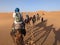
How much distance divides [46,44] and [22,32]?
407cm

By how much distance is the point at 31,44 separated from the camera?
13805mm

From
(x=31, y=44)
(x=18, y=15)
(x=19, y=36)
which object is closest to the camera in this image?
(x=19, y=36)

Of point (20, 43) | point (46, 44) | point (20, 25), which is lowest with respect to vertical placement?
point (46, 44)

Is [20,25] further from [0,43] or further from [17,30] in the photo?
[0,43]

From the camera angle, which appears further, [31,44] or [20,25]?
[31,44]

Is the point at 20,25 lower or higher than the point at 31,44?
higher

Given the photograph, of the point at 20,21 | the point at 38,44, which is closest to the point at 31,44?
the point at 38,44

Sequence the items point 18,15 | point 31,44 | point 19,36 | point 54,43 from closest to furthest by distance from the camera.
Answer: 1. point 19,36
2. point 18,15
3. point 31,44
4. point 54,43

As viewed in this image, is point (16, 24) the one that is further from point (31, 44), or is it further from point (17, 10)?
point (31, 44)

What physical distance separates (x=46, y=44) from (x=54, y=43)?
50cm

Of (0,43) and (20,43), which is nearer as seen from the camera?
(20,43)

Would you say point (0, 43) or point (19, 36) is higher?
point (19, 36)

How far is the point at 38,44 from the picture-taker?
574 inches

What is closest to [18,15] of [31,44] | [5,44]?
[31,44]
